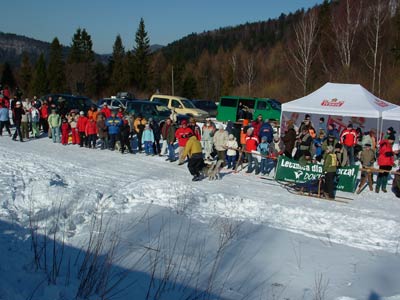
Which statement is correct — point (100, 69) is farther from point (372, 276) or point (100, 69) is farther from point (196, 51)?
point (372, 276)

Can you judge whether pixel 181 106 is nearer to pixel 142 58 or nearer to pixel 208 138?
pixel 208 138

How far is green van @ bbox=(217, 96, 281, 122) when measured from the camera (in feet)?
83.8

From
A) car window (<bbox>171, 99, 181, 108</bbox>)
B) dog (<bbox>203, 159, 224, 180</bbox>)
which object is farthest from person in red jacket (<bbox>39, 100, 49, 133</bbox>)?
dog (<bbox>203, 159, 224, 180</bbox>)

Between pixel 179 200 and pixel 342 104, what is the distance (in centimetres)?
1051

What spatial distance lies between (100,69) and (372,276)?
67754 mm

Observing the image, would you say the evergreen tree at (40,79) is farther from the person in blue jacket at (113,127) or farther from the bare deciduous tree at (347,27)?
the person in blue jacket at (113,127)

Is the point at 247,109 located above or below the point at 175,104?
below

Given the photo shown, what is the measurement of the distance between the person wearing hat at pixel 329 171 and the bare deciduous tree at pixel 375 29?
2622cm

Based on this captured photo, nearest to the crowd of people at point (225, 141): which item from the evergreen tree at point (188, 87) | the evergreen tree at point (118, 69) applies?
the evergreen tree at point (188, 87)

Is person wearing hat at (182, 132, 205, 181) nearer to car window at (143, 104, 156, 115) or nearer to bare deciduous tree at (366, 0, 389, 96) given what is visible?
car window at (143, 104, 156, 115)

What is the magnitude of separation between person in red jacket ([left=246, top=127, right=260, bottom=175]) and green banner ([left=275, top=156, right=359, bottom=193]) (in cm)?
121

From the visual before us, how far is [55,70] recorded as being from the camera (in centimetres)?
6862

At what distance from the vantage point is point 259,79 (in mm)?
64375

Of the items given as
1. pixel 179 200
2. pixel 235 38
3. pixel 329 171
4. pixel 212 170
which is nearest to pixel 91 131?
pixel 212 170
